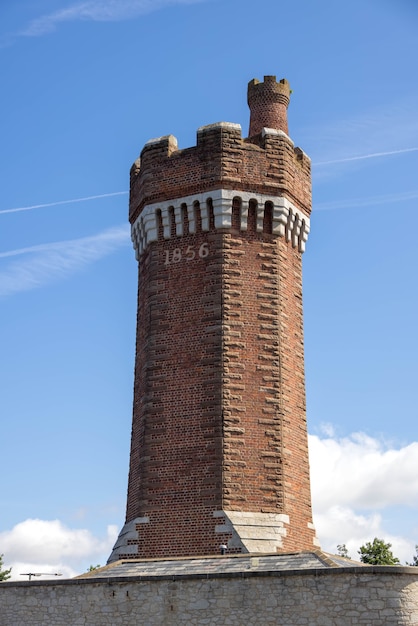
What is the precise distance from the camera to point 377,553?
42.7 m

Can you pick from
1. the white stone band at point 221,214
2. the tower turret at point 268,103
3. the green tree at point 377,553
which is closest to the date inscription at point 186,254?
the white stone band at point 221,214

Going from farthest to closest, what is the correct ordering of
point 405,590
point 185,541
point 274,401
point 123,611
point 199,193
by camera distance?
point 199,193
point 274,401
point 185,541
point 123,611
point 405,590

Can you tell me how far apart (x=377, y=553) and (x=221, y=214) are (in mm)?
24594

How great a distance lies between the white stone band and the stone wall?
11.3 m

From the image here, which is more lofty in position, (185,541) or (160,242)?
(160,242)

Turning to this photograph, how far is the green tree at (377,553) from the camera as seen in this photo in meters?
42.2

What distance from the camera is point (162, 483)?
77.6 ft

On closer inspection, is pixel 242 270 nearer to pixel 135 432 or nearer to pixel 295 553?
pixel 135 432

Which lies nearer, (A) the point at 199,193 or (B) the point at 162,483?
(B) the point at 162,483

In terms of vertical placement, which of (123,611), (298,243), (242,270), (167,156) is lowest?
(123,611)

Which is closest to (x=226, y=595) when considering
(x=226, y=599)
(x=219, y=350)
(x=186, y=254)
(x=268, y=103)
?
(x=226, y=599)

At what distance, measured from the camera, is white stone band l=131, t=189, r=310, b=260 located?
84.0 feet

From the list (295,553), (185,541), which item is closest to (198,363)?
(185,541)

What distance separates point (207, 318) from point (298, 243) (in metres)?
4.79
